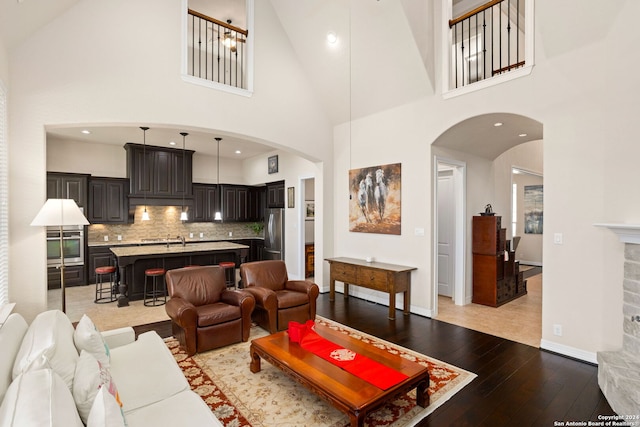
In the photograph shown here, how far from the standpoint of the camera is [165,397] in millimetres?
1956

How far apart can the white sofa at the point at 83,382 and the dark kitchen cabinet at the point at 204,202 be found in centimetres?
623

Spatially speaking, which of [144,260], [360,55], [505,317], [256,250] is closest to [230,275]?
[144,260]

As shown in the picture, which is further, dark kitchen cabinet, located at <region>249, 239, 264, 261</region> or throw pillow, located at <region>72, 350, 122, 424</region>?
dark kitchen cabinet, located at <region>249, 239, 264, 261</region>

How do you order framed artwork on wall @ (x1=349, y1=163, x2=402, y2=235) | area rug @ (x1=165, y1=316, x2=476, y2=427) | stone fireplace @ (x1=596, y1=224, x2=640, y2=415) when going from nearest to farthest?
area rug @ (x1=165, y1=316, x2=476, y2=427) < stone fireplace @ (x1=596, y1=224, x2=640, y2=415) < framed artwork on wall @ (x1=349, y1=163, x2=402, y2=235)

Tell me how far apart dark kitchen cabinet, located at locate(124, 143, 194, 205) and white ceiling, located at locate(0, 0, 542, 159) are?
101 centimetres

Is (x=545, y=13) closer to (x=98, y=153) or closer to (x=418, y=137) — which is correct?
(x=418, y=137)

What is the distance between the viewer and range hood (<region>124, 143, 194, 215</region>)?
7227mm

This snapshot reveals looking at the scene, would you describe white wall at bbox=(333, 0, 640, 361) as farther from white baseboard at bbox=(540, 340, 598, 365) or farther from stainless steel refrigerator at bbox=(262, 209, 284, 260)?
stainless steel refrigerator at bbox=(262, 209, 284, 260)

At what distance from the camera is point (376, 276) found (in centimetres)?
495

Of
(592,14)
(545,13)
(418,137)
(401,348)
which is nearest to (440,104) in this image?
(418,137)

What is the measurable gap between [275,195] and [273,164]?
0.80 meters

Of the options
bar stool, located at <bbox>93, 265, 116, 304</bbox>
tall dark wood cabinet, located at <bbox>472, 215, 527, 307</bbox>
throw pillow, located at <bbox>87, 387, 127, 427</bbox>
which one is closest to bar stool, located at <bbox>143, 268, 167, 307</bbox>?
bar stool, located at <bbox>93, 265, 116, 304</bbox>

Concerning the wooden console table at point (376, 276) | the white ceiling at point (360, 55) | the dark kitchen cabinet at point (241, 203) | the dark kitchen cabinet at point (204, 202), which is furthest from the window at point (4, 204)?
the dark kitchen cabinet at point (241, 203)

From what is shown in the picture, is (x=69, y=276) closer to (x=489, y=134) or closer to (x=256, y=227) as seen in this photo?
(x=256, y=227)
